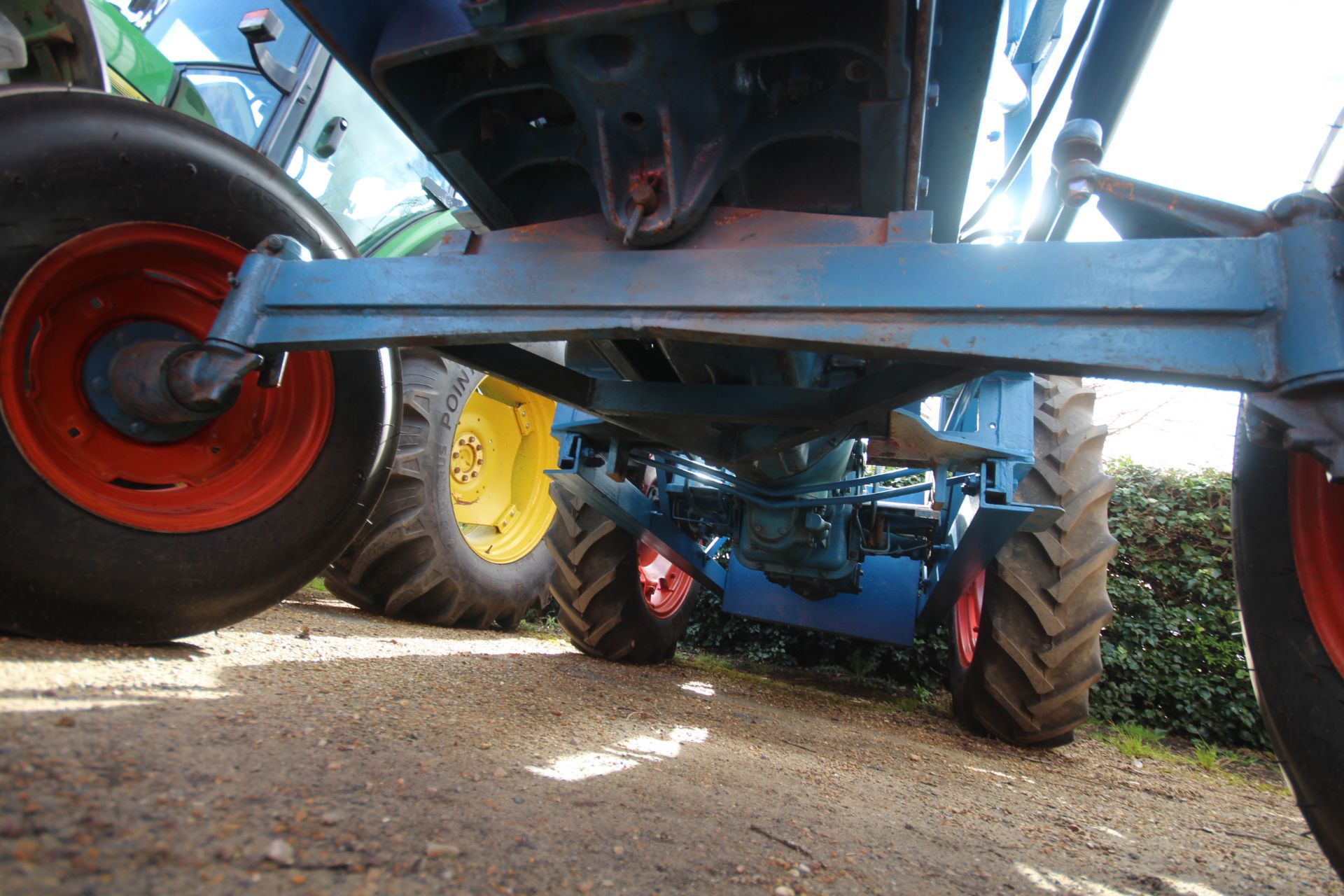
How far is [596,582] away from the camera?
11.1 feet

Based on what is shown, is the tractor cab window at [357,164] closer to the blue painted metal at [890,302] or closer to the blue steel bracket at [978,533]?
the blue painted metal at [890,302]

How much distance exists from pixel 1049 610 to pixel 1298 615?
161cm

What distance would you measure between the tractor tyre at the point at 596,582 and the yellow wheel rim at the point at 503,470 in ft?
2.82

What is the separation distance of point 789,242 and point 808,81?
1.10ft

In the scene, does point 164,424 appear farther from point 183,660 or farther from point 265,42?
point 265,42

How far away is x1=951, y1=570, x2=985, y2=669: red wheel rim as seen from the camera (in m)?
3.76

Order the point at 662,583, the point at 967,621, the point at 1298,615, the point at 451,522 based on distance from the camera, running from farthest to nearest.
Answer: the point at 662,583 → the point at 967,621 → the point at 451,522 → the point at 1298,615

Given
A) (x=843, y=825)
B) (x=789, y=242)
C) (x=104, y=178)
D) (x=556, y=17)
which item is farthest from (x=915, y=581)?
(x=104, y=178)

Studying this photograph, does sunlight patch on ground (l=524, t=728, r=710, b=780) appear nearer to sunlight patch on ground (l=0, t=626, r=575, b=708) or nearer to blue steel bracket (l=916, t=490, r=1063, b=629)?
sunlight patch on ground (l=0, t=626, r=575, b=708)

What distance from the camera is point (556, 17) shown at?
1.17 metres

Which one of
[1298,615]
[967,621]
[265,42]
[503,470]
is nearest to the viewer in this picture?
[1298,615]

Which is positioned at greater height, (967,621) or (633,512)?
(633,512)

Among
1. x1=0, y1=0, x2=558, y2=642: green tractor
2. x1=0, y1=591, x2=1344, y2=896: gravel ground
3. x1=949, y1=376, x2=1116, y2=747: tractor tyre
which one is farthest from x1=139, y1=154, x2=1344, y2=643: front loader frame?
x1=949, y1=376, x2=1116, y2=747: tractor tyre

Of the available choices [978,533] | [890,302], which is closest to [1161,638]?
[978,533]
